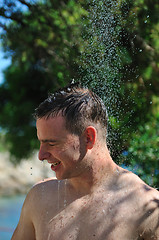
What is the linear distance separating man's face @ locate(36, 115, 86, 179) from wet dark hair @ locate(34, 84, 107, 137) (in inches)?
1.0

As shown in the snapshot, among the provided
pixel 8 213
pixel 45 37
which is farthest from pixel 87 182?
pixel 8 213

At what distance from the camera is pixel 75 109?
1527 mm

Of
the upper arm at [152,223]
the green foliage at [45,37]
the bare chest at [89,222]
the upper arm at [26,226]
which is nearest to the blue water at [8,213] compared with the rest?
the green foliage at [45,37]

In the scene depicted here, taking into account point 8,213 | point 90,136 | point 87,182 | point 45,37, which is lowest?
point 87,182

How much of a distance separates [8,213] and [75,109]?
8.15 m

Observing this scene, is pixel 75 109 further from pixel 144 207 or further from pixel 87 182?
pixel 144 207

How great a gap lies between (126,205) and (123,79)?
5.20 feet

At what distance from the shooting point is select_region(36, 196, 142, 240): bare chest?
146 centimetres

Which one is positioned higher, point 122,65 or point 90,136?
point 122,65

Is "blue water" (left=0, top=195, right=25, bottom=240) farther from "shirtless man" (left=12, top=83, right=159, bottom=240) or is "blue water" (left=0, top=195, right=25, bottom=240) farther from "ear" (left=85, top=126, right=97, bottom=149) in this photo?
"ear" (left=85, top=126, right=97, bottom=149)

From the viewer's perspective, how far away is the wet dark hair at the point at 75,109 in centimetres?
152

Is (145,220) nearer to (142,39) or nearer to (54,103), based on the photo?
(54,103)

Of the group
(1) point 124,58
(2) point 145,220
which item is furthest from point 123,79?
(2) point 145,220

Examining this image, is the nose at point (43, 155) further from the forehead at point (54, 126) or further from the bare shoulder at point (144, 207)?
the bare shoulder at point (144, 207)
